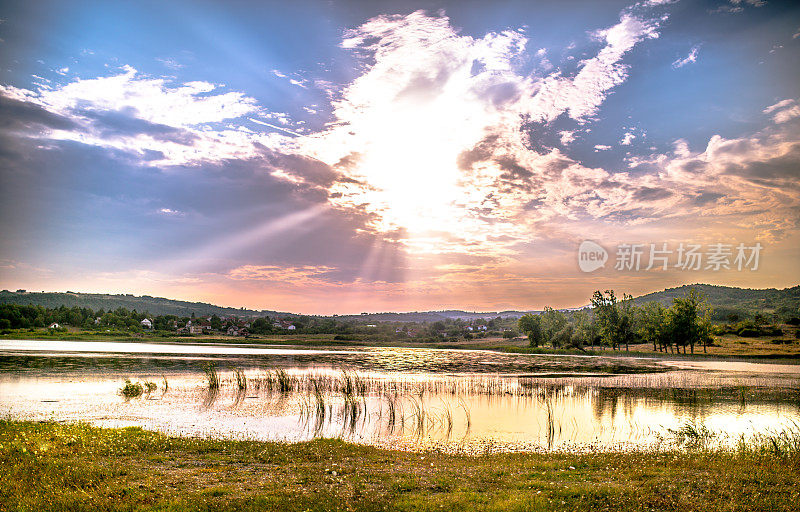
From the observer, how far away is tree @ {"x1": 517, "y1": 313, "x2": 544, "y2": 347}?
129m

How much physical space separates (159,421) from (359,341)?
5168 inches

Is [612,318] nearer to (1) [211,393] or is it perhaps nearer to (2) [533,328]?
(2) [533,328]

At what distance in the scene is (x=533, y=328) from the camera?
431 feet

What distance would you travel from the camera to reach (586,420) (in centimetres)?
2683

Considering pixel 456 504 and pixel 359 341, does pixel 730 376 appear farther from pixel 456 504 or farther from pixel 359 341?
pixel 359 341

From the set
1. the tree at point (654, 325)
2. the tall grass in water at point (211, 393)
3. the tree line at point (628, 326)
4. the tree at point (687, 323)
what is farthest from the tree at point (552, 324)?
the tall grass in water at point (211, 393)

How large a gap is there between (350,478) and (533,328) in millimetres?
124206

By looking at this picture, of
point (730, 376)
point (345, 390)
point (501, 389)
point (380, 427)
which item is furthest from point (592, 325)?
point (380, 427)

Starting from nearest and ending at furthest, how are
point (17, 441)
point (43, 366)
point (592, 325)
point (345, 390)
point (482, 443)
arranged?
1. point (17, 441)
2. point (482, 443)
3. point (345, 390)
4. point (43, 366)
5. point (592, 325)

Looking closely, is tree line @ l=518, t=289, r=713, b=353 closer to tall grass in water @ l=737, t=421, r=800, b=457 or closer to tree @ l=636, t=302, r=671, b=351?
tree @ l=636, t=302, r=671, b=351

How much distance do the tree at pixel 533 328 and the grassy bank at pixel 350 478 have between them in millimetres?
114609

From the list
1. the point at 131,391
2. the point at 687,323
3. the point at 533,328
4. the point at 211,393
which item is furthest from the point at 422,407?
the point at 533,328

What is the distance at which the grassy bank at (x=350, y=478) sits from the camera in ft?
38.0

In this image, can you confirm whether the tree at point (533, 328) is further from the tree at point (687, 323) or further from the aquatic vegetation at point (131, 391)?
the aquatic vegetation at point (131, 391)
